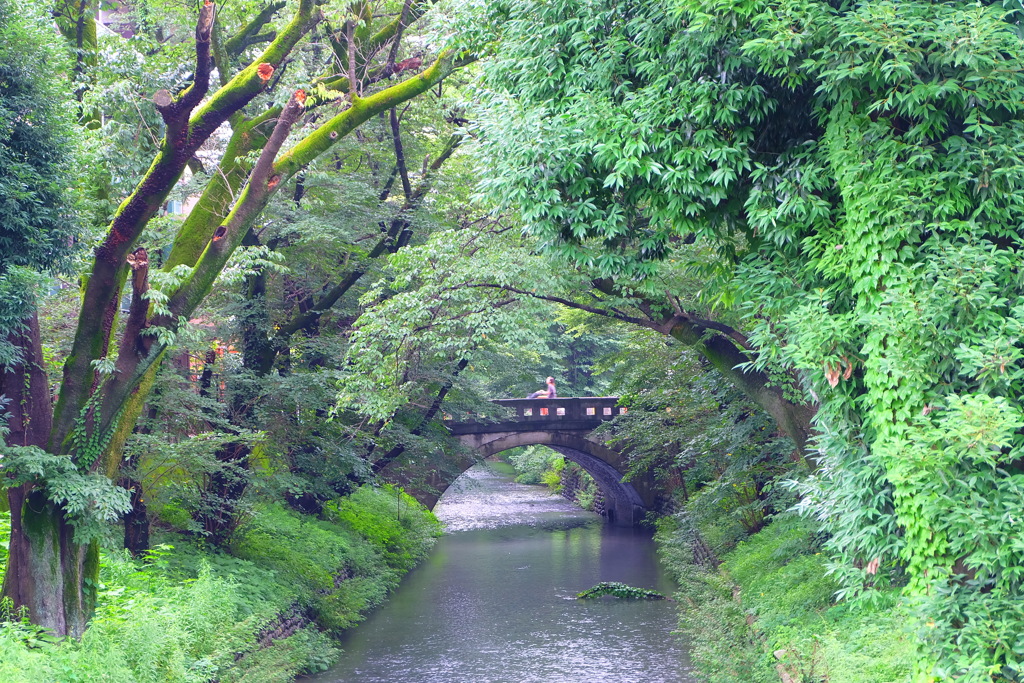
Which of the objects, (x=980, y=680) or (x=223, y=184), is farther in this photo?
(x=223, y=184)

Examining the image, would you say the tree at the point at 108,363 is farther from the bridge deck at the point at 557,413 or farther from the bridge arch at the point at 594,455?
the bridge deck at the point at 557,413

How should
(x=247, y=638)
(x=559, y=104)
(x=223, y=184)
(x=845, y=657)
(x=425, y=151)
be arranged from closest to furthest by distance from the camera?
(x=559, y=104)
(x=845, y=657)
(x=223, y=184)
(x=247, y=638)
(x=425, y=151)

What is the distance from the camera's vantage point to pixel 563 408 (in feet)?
82.9

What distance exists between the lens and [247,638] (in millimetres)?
10641

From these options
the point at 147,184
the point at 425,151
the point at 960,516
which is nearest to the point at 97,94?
the point at 147,184

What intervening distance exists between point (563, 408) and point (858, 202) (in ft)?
63.1

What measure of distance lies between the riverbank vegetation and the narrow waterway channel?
1.47 m

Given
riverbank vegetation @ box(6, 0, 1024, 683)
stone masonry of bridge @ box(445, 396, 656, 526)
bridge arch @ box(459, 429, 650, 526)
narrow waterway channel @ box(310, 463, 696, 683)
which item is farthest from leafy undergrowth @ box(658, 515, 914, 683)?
bridge arch @ box(459, 429, 650, 526)

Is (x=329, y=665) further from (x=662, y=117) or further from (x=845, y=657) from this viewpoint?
(x=662, y=117)

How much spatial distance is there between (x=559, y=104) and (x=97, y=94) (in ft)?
16.7

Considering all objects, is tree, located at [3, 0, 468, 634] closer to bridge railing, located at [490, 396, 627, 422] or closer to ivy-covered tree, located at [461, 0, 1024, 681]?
ivy-covered tree, located at [461, 0, 1024, 681]

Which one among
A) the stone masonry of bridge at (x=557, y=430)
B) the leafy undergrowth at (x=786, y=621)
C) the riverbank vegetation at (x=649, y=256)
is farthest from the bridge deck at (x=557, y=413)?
the riverbank vegetation at (x=649, y=256)

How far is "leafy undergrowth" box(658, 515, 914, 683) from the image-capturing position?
25.5 feet

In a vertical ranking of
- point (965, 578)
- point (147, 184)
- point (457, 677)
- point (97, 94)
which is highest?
point (97, 94)
